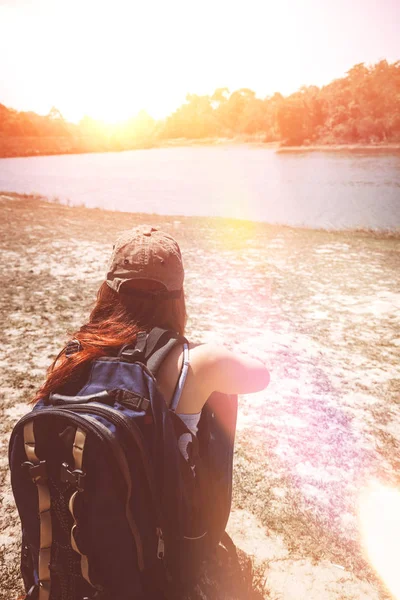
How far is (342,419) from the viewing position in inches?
126

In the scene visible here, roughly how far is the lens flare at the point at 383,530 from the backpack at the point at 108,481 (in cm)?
121

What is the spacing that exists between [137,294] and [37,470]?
79 cm

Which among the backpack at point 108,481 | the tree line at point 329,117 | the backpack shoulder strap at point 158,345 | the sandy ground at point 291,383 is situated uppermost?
the tree line at point 329,117

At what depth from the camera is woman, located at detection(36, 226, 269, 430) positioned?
153 cm

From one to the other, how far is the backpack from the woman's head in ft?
0.35

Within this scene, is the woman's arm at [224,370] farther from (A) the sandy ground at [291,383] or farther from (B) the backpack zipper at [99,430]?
(A) the sandy ground at [291,383]

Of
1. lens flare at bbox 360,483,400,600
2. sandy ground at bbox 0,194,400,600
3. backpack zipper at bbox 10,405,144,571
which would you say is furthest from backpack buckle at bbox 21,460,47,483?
lens flare at bbox 360,483,400,600

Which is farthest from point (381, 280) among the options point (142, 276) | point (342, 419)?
point (142, 276)

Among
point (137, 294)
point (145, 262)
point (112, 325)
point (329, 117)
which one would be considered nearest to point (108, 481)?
point (112, 325)

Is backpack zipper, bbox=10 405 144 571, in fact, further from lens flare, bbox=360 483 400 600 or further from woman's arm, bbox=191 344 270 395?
lens flare, bbox=360 483 400 600

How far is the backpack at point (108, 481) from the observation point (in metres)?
1.31

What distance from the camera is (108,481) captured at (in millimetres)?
1323

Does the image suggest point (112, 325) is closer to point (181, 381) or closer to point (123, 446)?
point (181, 381)

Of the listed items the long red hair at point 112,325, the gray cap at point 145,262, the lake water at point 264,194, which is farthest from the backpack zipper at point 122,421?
the lake water at point 264,194
